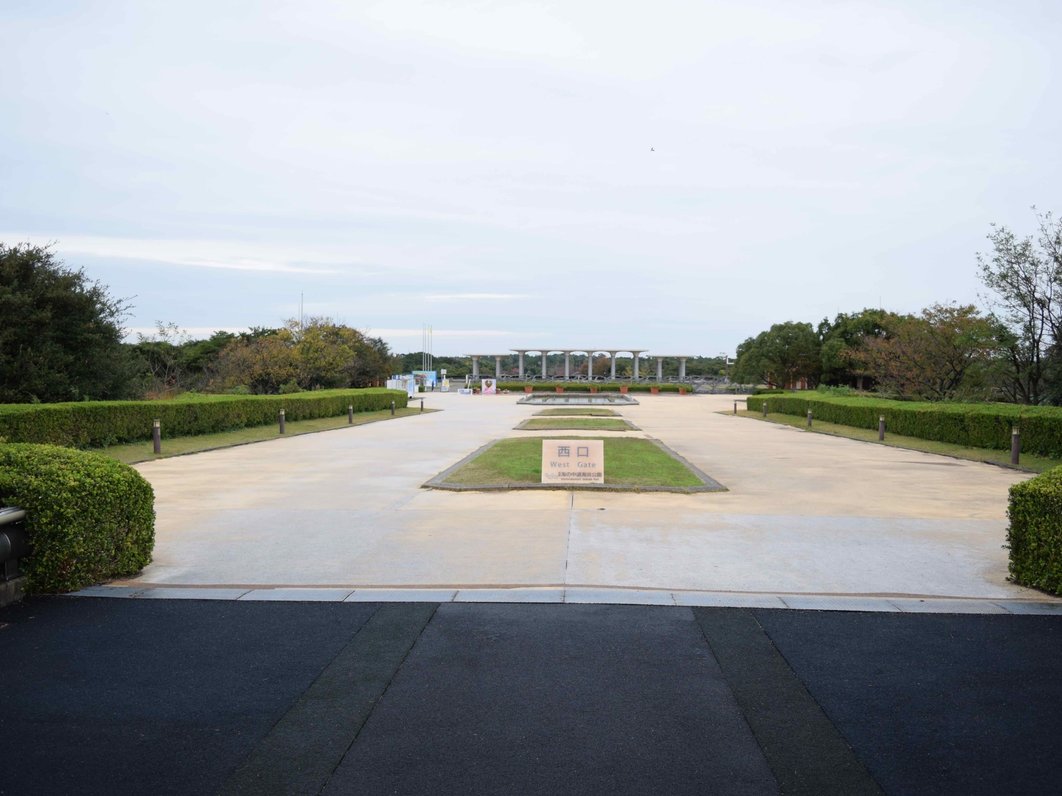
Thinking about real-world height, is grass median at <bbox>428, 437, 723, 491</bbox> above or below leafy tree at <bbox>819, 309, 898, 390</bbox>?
below

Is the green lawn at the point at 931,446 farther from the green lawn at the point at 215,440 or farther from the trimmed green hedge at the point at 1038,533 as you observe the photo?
the green lawn at the point at 215,440

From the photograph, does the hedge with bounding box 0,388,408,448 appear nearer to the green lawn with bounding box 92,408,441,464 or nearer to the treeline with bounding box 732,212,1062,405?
the green lawn with bounding box 92,408,441,464

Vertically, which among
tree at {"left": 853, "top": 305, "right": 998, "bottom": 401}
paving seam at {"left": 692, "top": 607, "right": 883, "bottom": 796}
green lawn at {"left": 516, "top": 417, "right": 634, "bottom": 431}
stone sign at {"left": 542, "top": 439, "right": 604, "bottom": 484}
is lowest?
green lawn at {"left": 516, "top": 417, "right": 634, "bottom": 431}

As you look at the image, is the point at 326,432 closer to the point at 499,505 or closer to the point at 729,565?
the point at 499,505

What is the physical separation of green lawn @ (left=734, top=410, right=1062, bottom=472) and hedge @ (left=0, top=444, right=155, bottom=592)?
11964 mm

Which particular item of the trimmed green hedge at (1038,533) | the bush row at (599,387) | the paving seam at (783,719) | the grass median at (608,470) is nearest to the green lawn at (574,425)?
the grass median at (608,470)

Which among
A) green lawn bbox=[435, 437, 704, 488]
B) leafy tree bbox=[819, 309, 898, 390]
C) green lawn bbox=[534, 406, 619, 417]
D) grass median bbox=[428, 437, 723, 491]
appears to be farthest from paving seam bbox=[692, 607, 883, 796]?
leafy tree bbox=[819, 309, 898, 390]

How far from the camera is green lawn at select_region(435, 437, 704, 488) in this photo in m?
13.2

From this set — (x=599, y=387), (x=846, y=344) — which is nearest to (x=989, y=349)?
(x=846, y=344)

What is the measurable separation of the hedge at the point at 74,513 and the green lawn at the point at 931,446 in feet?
39.3

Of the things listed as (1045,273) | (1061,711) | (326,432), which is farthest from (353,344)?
(1061,711)

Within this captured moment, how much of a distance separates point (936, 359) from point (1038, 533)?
32101 mm

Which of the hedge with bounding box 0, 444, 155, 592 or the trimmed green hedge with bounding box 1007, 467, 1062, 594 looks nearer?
the hedge with bounding box 0, 444, 155, 592

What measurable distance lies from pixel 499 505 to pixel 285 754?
7.30 meters
